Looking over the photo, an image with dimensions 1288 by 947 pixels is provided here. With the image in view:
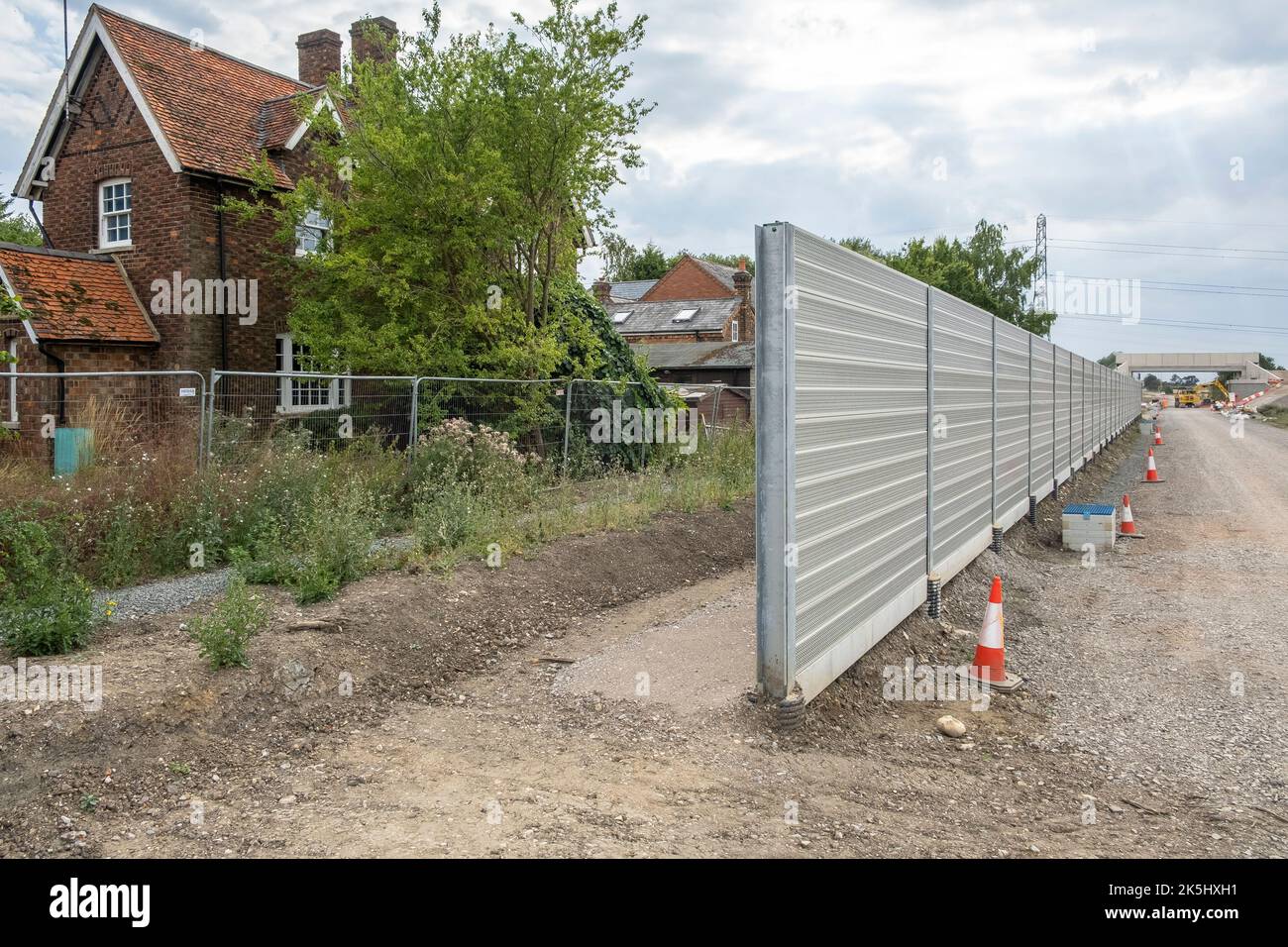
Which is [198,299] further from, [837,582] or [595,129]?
[837,582]

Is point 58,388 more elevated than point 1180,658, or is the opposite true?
point 58,388

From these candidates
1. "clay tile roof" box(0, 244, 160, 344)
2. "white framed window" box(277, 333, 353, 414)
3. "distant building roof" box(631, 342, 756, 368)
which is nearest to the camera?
"clay tile roof" box(0, 244, 160, 344)

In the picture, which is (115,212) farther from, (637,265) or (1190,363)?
(1190,363)

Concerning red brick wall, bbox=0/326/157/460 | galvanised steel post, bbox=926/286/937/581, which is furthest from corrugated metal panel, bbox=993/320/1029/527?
red brick wall, bbox=0/326/157/460

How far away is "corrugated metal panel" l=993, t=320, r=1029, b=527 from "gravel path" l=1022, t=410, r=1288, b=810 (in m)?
1.15

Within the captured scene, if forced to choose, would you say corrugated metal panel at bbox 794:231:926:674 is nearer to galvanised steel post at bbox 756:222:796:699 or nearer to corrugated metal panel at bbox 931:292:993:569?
galvanised steel post at bbox 756:222:796:699

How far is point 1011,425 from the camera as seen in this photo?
1273cm

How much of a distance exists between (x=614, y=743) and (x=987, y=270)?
211ft

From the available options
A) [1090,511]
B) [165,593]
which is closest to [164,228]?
[165,593]

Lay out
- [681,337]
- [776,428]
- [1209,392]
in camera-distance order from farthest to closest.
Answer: [1209,392] < [681,337] < [776,428]

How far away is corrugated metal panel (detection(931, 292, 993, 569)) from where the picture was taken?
350 inches

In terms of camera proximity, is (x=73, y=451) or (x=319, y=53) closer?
(x=73, y=451)

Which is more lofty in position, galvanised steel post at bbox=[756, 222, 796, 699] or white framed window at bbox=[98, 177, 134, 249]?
white framed window at bbox=[98, 177, 134, 249]
